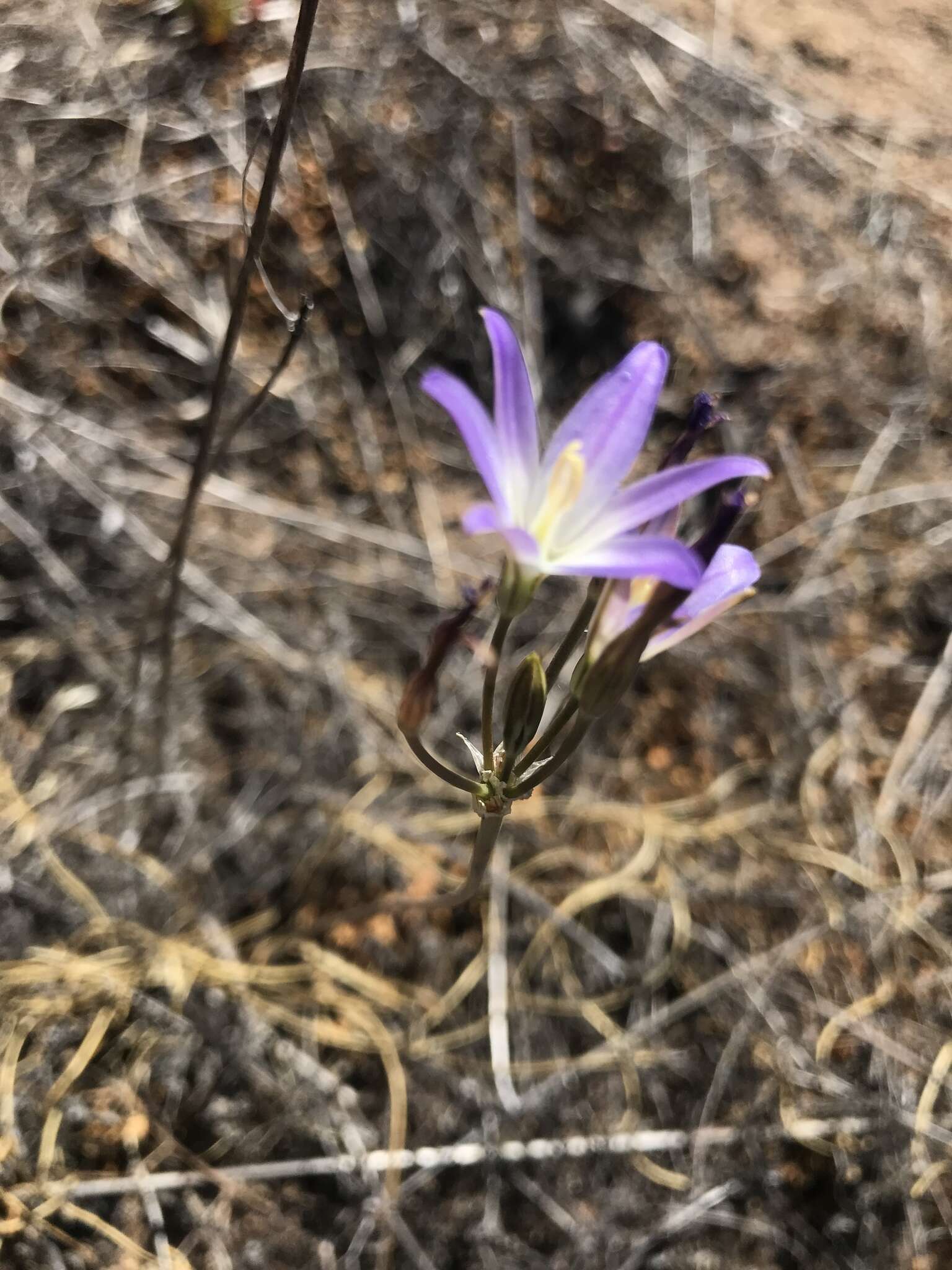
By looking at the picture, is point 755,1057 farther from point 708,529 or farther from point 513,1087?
point 708,529

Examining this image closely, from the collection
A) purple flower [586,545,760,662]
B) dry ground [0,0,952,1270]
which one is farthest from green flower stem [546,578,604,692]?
dry ground [0,0,952,1270]

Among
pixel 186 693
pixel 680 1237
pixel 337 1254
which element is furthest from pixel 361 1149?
pixel 186 693

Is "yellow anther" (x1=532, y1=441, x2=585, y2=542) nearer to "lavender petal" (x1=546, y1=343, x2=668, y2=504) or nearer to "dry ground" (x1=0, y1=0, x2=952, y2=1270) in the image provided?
"lavender petal" (x1=546, y1=343, x2=668, y2=504)

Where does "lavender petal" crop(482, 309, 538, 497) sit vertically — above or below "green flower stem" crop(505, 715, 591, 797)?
above

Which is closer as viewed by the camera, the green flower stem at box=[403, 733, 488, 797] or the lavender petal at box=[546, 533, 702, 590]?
the lavender petal at box=[546, 533, 702, 590]

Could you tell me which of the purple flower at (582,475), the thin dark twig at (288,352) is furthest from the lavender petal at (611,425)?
the thin dark twig at (288,352)

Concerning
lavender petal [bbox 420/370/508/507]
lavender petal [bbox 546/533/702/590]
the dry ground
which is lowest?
the dry ground

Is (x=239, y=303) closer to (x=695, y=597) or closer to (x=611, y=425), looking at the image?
(x=611, y=425)
